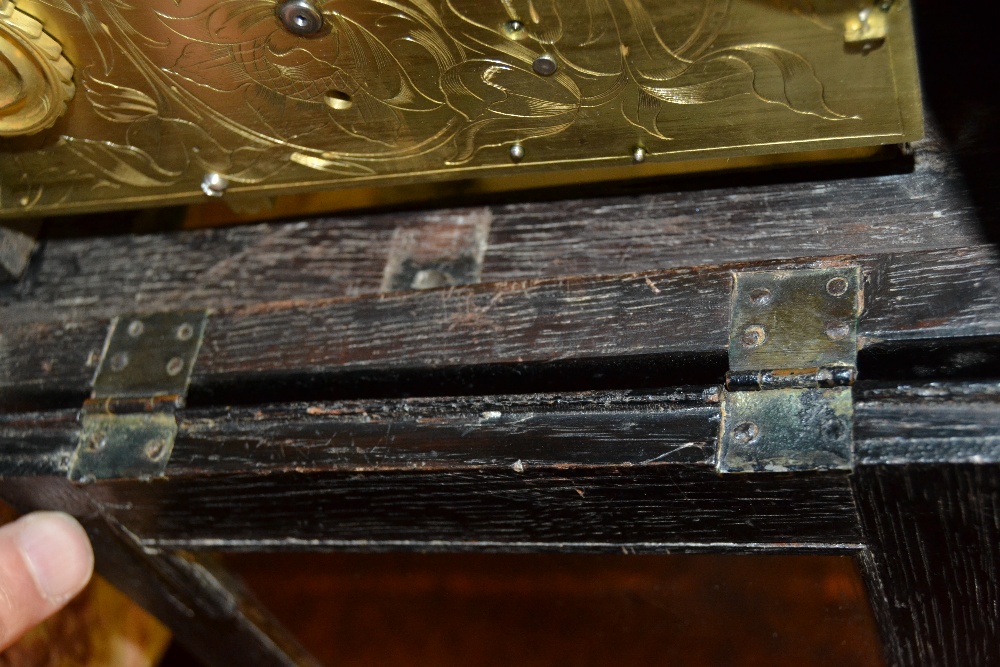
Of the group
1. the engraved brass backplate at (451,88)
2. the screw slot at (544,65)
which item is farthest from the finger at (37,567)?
the screw slot at (544,65)

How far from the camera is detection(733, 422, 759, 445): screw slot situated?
2.08 feet

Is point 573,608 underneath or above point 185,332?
underneath

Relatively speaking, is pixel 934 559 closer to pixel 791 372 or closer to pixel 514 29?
pixel 791 372

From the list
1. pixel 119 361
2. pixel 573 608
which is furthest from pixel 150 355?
pixel 573 608

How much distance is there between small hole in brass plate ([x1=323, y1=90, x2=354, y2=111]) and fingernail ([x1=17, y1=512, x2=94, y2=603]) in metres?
0.45

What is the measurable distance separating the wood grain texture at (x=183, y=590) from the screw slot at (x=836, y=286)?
2.03 ft

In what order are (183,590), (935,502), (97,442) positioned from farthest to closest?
(183,590), (97,442), (935,502)

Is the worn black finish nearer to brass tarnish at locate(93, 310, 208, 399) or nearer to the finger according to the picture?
brass tarnish at locate(93, 310, 208, 399)

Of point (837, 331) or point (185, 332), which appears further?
point (185, 332)

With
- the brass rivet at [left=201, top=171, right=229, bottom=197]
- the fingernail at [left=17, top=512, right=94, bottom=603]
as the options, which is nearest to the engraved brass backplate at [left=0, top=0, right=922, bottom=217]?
the brass rivet at [left=201, top=171, right=229, bottom=197]

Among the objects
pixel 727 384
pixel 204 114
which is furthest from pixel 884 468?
pixel 204 114

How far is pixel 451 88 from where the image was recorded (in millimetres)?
728

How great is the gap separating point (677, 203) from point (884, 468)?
31cm

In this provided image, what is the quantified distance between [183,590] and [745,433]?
606 mm
